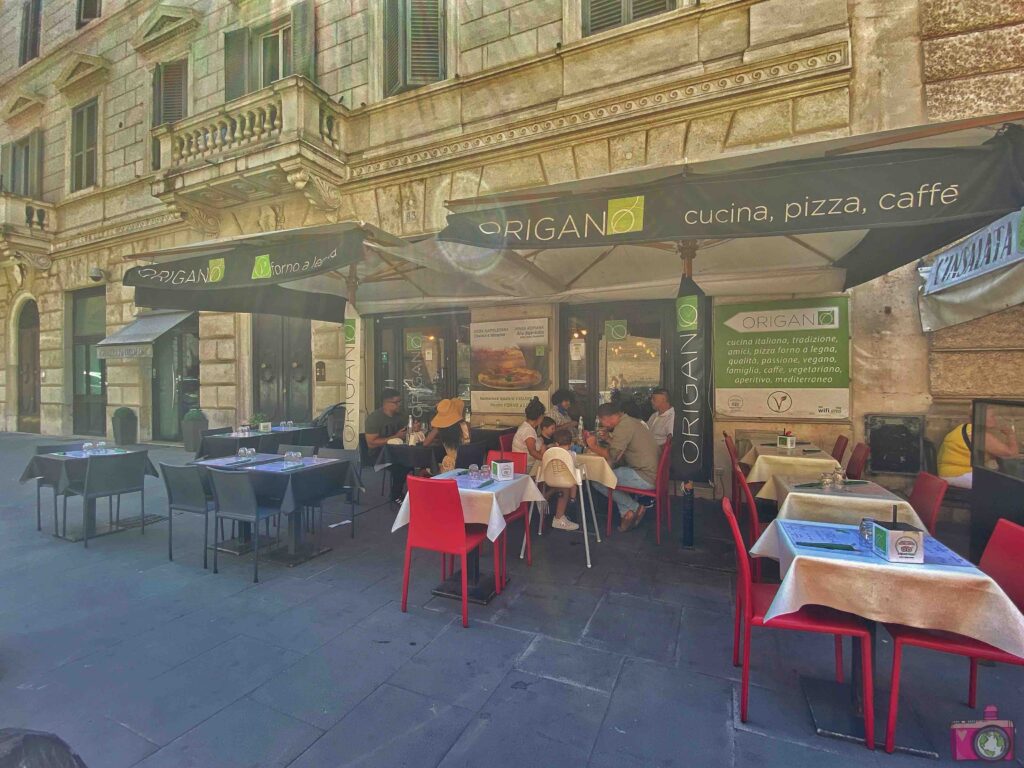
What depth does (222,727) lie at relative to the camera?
7.85 ft

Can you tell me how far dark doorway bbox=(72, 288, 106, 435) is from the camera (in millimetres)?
13180

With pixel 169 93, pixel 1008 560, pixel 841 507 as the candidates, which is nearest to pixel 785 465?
pixel 841 507

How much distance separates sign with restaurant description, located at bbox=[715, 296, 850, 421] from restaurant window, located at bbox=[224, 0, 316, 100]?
9008mm

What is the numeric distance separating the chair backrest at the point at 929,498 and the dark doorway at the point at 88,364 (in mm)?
16698

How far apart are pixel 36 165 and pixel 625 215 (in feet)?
60.1

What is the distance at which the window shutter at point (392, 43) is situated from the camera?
29.0 ft

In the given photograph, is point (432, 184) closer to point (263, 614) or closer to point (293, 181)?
point (293, 181)

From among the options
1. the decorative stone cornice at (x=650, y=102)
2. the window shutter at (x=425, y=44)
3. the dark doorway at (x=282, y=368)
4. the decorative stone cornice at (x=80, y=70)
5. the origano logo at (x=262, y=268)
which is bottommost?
the dark doorway at (x=282, y=368)

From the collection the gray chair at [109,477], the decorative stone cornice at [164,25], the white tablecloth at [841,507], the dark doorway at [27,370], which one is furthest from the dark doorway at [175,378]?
the white tablecloth at [841,507]

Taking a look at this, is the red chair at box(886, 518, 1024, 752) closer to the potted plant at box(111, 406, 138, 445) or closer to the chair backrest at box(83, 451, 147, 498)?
the chair backrest at box(83, 451, 147, 498)

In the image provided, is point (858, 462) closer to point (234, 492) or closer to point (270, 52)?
point (234, 492)

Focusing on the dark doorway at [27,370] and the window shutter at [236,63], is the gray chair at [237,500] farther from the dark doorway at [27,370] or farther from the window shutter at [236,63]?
the dark doorway at [27,370]

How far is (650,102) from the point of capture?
6695mm

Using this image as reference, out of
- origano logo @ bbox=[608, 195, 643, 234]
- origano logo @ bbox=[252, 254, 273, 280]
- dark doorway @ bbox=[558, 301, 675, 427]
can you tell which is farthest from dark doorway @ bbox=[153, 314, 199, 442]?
origano logo @ bbox=[608, 195, 643, 234]
